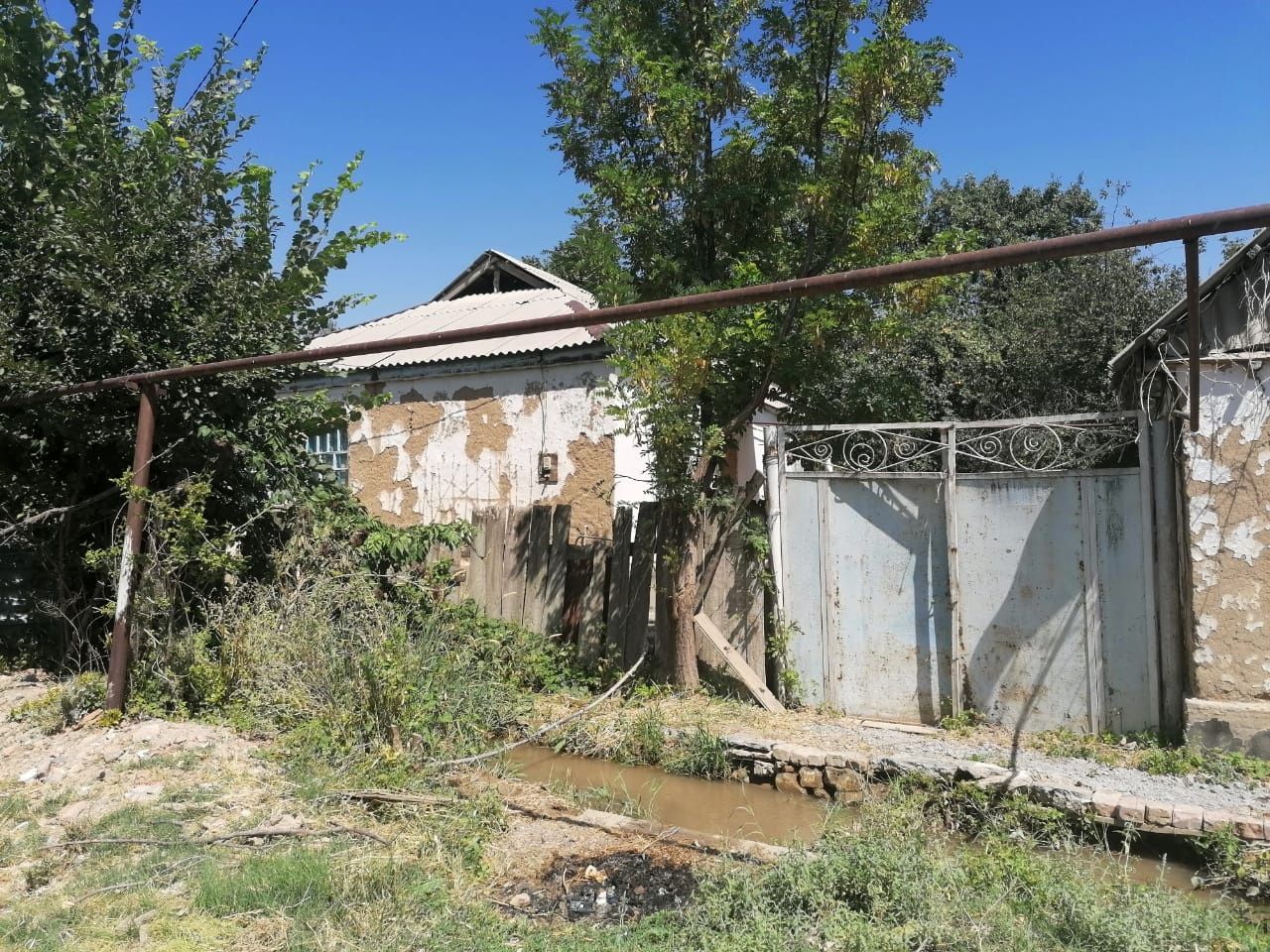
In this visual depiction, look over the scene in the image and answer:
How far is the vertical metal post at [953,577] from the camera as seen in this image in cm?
638

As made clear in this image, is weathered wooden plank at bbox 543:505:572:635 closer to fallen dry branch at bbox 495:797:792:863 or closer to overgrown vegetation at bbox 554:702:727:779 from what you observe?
overgrown vegetation at bbox 554:702:727:779

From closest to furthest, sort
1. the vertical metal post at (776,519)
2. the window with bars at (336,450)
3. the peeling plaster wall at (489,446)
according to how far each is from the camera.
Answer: the vertical metal post at (776,519) → the peeling plaster wall at (489,446) → the window with bars at (336,450)

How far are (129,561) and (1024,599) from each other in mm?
6480

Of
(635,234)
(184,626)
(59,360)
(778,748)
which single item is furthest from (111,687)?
(635,234)

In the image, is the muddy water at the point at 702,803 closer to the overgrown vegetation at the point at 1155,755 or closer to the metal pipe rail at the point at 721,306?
the overgrown vegetation at the point at 1155,755

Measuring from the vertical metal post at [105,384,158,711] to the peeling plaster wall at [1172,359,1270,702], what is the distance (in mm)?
7247

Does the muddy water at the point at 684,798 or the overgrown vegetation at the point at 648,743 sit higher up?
the overgrown vegetation at the point at 648,743

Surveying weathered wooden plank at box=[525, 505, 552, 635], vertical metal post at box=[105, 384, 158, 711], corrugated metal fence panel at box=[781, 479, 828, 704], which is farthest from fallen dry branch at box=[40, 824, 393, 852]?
weathered wooden plank at box=[525, 505, 552, 635]

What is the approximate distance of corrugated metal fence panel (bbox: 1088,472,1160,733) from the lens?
586 centimetres

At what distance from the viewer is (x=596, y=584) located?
7969 mm

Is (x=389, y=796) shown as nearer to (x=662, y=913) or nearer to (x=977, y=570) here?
(x=662, y=913)

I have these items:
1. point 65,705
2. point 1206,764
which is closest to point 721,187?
point 1206,764

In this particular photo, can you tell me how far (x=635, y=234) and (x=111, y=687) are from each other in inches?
209

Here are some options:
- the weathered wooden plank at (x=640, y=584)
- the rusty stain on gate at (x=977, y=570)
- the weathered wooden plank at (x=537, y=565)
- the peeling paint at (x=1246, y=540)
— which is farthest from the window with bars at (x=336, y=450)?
the peeling paint at (x=1246, y=540)
